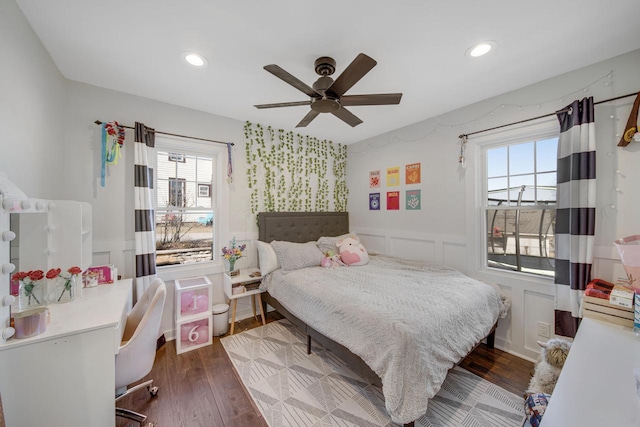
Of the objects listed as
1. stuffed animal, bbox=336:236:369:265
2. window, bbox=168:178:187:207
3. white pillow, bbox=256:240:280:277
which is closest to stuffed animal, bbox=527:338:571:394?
stuffed animal, bbox=336:236:369:265

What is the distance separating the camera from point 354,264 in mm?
3094

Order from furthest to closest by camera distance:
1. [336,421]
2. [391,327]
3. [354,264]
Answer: [354,264]
[336,421]
[391,327]

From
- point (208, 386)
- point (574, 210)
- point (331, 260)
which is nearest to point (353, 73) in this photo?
point (574, 210)

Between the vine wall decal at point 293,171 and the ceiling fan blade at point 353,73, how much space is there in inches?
69.8

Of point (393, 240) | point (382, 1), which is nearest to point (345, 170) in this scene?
point (393, 240)

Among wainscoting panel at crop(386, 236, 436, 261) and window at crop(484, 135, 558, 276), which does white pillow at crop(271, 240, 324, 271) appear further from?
window at crop(484, 135, 558, 276)

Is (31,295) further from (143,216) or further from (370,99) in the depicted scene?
(370,99)

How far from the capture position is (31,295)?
138 cm

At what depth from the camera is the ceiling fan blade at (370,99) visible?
5.72 ft

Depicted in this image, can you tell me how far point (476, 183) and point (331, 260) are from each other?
193cm

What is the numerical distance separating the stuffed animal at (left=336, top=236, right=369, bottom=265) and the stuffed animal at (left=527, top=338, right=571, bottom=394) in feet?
6.07

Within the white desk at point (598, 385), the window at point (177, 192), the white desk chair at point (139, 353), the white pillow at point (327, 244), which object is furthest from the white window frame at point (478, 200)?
the window at point (177, 192)

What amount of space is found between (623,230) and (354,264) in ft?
7.67

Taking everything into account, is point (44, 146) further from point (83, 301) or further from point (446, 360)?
point (446, 360)
